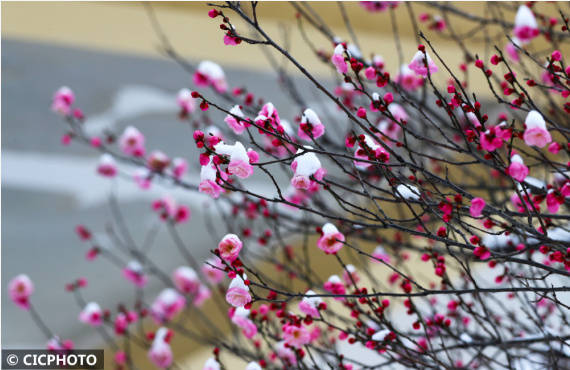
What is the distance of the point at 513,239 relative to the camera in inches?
55.2

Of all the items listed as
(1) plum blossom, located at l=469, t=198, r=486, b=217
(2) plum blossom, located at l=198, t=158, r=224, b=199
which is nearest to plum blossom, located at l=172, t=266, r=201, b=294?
(2) plum blossom, located at l=198, t=158, r=224, b=199

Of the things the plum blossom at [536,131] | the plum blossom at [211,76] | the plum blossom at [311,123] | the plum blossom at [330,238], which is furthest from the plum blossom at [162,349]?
the plum blossom at [536,131]

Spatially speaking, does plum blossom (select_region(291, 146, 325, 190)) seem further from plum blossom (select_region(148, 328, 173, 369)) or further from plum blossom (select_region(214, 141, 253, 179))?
plum blossom (select_region(148, 328, 173, 369))

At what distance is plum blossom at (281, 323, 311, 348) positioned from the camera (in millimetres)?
1198

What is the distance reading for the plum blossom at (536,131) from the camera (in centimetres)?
88

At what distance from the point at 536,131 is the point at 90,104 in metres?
3.26

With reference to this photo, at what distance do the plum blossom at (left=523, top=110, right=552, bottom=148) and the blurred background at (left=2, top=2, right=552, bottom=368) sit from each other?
2412mm

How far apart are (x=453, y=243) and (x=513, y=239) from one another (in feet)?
1.68

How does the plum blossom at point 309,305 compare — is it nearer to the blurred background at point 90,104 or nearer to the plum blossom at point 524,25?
the plum blossom at point 524,25

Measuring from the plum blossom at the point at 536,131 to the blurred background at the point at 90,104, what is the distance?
94.9 inches

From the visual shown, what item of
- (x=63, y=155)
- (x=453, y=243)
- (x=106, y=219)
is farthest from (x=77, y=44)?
(x=453, y=243)

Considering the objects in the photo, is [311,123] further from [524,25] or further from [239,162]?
[524,25]

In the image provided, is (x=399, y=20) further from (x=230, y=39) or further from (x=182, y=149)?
(x=230, y=39)

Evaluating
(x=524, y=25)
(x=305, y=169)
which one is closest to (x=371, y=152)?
(x=305, y=169)
